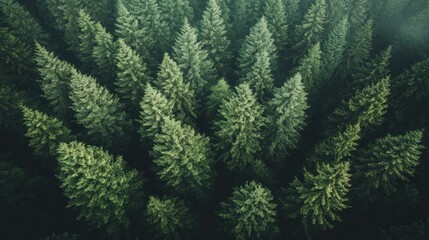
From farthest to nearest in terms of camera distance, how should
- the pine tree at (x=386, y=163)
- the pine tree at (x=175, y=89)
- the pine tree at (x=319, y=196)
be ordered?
the pine tree at (x=175, y=89) → the pine tree at (x=386, y=163) → the pine tree at (x=319, y=196)

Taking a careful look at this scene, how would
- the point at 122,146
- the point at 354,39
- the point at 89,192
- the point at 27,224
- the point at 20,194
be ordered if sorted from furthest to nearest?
the point at 354,39 < the point at 122,146 < the point at 27,224 < the point at 20,194 < the point at 89,192

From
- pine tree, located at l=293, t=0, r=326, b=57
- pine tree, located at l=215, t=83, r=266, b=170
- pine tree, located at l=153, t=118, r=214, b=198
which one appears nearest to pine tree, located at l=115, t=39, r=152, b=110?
pine tree, located at l=153, t=118, r=214, b=198

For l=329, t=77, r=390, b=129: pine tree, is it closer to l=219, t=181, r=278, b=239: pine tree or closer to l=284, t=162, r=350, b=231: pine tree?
l=284, t=162, r=350, b=231: pine tree

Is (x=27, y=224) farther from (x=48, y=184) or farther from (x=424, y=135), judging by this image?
(x=424, y=135)

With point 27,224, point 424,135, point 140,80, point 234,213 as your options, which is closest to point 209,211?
point 234,213

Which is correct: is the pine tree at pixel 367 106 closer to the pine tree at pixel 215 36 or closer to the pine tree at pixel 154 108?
the pine tree at pixel 215 36

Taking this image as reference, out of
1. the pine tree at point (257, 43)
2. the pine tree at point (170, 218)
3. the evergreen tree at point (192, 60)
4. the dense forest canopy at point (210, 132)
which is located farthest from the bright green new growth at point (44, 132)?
the pine tree at point (257, 43)

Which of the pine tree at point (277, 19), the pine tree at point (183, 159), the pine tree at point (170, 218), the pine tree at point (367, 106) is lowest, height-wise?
the pine tree at point (170, 218)

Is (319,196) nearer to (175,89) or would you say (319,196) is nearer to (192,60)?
(175,89)
